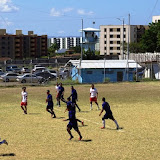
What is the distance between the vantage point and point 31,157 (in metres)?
16.2

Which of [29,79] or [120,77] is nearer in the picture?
[29,79]

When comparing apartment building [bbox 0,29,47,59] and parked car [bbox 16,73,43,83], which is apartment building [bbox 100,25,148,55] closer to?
apartment building [bbox 0,29,47,59]

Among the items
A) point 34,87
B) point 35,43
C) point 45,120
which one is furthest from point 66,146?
point 35,43

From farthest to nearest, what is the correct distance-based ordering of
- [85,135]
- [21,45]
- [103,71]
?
[21,45], [103,71], [85,135]

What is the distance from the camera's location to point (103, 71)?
2327 inches

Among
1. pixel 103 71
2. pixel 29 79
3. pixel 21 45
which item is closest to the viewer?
pixel 103 71

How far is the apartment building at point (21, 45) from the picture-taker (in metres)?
157

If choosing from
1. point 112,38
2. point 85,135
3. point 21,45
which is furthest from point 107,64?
point 21,45

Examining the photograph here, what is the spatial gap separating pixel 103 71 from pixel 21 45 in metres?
108

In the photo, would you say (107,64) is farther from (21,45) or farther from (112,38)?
(21,45)

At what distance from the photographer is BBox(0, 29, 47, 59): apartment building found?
516ft

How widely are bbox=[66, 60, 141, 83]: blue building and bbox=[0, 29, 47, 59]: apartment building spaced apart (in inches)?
3964

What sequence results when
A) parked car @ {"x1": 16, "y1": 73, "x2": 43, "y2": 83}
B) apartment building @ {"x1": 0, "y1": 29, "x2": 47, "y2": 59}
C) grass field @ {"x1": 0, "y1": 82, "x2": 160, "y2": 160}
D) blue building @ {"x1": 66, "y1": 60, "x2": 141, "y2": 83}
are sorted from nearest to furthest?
grass field @ {"x1": 0, "y1": 82, "x2": 160, "y2": 160} → blue building @ {"x1": 66, "y1": 60, "x2": 141, "y2": 83} → parked car @ {"x1": 16, "y1": 73, "x2": 43, "y2": 83} → apartment building @ {"x1": 0, "y1": 29, "x2": 47, "y2": 59}

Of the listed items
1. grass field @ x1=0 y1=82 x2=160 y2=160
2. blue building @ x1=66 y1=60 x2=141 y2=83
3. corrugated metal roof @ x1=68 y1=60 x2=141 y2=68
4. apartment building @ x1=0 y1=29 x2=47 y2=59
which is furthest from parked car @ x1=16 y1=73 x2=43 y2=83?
apartment building @ x1=0 y1=29 x2=47 y2=59
